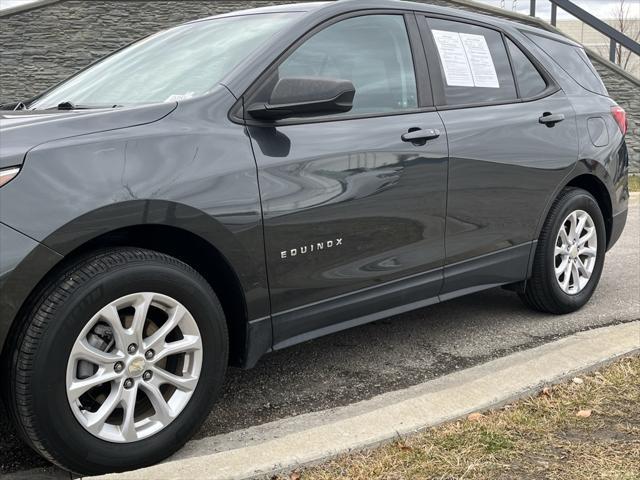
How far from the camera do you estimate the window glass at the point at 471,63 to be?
368cm

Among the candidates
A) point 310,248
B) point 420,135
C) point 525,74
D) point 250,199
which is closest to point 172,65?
point 250,199

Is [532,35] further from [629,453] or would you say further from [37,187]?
[37,187]

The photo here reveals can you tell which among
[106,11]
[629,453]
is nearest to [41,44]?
[106,11]

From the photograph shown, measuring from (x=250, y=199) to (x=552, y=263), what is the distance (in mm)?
2232

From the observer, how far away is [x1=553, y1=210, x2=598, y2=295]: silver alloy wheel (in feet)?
14.1

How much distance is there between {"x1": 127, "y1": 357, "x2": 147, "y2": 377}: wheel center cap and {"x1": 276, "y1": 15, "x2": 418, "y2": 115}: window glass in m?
1.31

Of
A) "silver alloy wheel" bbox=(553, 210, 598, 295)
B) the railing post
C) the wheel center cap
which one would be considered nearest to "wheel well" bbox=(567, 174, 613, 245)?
"silver alloy wheel" bbox=(553, 210, 598, 295)

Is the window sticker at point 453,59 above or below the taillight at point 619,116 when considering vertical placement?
above

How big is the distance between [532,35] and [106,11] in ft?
33.1

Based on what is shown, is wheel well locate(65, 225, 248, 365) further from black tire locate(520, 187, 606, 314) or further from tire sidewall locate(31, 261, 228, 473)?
black tire locate(520, 187, 606, 314)

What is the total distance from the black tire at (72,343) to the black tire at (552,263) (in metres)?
2.31

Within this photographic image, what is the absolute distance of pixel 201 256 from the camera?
2736 mm

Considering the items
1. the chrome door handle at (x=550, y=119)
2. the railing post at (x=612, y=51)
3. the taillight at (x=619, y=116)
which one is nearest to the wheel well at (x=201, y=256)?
the chrome door handle at (x=550, y=119)

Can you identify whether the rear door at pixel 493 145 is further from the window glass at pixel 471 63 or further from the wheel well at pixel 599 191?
the wheel well at pixel 599 191
